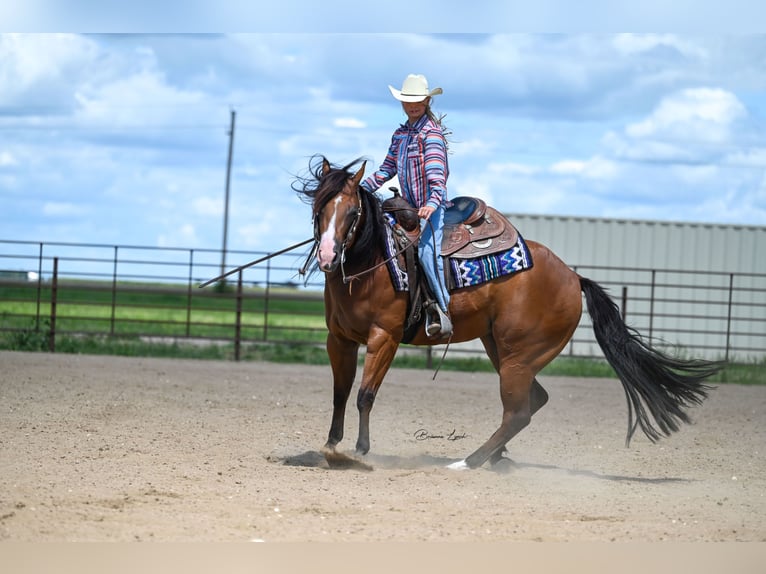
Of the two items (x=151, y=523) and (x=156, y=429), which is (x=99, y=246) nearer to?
(x=156, y=429)

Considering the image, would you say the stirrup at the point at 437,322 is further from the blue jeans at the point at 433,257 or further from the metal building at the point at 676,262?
the metal building at the point at 676,262

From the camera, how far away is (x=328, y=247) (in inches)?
197

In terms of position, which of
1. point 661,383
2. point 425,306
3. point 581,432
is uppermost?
point 425,306

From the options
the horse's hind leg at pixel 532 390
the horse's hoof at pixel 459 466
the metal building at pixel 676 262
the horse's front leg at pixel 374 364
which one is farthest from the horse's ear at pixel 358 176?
the metal building at pixel 676 262

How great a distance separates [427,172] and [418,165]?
0.35 feet

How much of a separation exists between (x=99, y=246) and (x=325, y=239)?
9.46 metres

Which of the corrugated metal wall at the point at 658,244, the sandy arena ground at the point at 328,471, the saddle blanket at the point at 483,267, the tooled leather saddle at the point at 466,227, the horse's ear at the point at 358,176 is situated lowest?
the sandy arena ground at the point at 328,471

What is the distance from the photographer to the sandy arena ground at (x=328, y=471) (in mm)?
4113

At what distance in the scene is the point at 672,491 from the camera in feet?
17.5

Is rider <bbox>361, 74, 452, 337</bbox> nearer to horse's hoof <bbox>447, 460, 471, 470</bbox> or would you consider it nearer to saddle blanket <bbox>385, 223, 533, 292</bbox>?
saddle blanket <bbox>385, 223, 533, 292</bbox>

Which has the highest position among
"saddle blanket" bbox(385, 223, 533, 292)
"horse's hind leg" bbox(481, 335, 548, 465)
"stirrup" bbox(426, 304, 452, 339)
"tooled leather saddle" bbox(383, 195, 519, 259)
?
"tooled leather saddle" bbox(383, 195, 519, 259)

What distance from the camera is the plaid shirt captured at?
5477mm

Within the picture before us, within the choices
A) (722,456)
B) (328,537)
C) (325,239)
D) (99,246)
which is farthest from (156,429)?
(99,246)

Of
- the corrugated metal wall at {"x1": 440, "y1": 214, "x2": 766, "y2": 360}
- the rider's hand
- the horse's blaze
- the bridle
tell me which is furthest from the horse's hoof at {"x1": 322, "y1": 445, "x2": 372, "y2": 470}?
the corrugated metal wall at {"x1": 440, "y1": 214, "x2": 766, "y2": 360}
